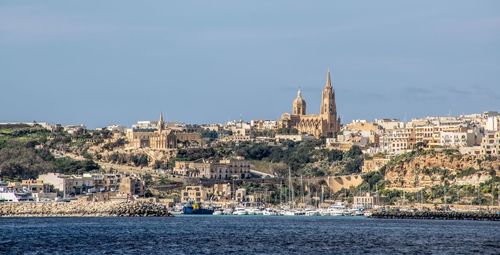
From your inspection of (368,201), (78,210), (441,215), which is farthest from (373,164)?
(78,210)

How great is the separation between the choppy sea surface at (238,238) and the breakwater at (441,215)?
10.1 meters

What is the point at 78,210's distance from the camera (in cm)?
11275

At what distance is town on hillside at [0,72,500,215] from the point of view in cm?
13125

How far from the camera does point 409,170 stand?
136125 mm

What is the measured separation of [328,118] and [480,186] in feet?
231

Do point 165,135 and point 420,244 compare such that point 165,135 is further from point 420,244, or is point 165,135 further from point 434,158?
point 420,244

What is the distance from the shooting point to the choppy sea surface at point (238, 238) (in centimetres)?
6297

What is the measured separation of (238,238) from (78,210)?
41157 millimetres

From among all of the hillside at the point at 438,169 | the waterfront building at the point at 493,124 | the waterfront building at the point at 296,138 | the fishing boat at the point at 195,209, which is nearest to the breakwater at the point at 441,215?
the hillside at the point at 438,169

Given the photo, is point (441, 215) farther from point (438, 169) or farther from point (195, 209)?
point (195, 209)

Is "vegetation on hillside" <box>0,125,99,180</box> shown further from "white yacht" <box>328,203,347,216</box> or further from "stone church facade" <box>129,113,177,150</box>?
"white yacht" <box>328,203,347,216</box>

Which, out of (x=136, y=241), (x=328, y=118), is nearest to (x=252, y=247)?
(x=136, y=241)

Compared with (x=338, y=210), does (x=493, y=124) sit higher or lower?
higher

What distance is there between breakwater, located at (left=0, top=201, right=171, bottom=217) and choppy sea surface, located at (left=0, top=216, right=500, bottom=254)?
46.5 feet
